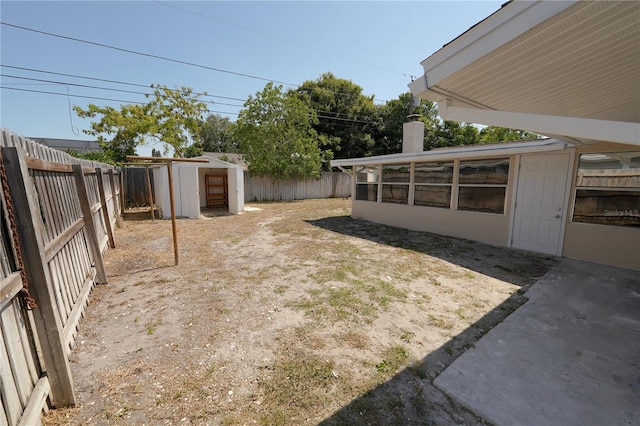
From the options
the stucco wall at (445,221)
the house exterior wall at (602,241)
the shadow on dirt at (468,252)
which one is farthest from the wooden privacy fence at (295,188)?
the house exterior wall at (602,241)

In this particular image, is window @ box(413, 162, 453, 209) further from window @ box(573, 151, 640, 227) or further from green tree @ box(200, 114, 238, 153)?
green tree @ box(200, 114, 238, 153)

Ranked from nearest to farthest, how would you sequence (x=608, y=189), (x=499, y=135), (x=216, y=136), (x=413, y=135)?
1. (x=608, y=189)
2. (x=413, y=135)
3. (x=499, y=135)
4. (x=216, y=136)

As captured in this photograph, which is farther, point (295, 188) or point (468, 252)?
point (295, 188)

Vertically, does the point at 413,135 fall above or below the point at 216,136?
below

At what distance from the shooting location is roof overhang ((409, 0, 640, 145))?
184 centimetres

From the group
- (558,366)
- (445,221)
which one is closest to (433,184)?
(445,221)

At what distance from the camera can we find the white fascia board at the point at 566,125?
169 centimetres

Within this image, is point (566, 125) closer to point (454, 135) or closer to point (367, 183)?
point (367, 183)

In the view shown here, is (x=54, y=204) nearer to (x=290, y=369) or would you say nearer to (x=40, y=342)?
(x=40, y=342)

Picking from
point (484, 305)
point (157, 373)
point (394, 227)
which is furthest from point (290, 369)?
point (394, 227)

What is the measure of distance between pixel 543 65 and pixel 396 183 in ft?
21.9

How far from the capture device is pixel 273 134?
1669 centimetres

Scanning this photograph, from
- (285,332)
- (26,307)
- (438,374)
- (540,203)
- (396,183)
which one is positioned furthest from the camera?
(396,183)

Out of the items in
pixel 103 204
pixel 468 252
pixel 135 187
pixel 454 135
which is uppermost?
pixel 454 135
